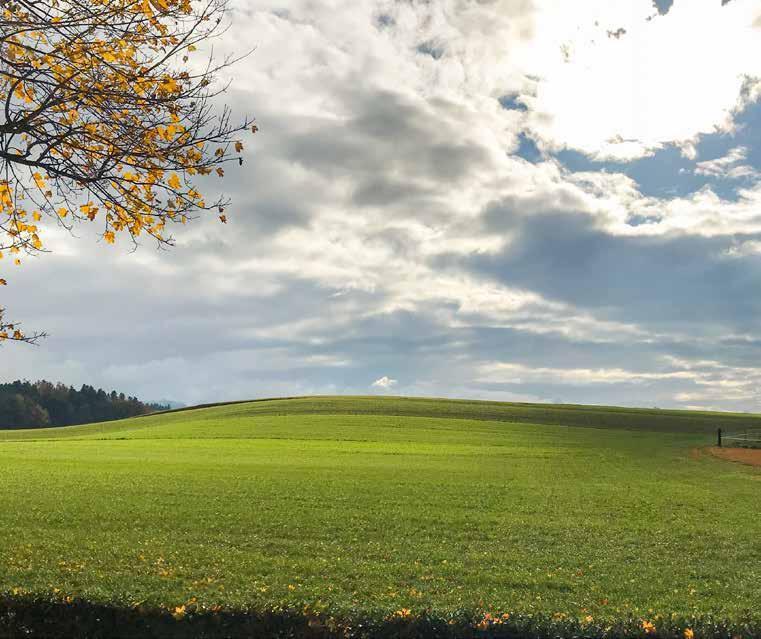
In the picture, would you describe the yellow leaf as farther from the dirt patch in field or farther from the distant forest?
the distant forest

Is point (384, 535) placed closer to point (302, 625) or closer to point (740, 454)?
point (302, 625)

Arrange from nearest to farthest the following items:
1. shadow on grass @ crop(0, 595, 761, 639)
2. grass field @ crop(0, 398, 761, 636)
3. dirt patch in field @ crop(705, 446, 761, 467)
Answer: shadow on grass @ crop(0, 595, 761, 639), grass field @ crop(0, 398, 761, 636), dirt patch in field @ crop(705, 446, 761, 467)

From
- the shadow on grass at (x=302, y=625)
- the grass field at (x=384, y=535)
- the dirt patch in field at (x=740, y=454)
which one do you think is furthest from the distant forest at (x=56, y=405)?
the shadow on grass at (x=302, y=625)

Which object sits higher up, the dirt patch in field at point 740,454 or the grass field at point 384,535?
the grass field at point 384,535

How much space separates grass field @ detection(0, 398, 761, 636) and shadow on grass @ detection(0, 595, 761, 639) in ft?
1.13

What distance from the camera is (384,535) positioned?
1695 centimetres

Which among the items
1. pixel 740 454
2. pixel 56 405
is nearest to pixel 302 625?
pixel 740 454

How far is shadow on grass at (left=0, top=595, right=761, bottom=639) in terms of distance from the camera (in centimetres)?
865

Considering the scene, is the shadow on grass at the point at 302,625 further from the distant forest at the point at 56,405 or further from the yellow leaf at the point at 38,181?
the distant forest at the point at 56,405

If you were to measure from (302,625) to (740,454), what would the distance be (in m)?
53.2

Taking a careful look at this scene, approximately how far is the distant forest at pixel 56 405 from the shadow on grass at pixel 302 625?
474 feet

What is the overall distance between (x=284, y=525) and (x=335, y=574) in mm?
5582

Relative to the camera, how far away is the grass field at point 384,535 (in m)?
11.6

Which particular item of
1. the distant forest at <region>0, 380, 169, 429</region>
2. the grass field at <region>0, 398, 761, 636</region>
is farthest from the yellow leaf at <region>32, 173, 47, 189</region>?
the distant forest at <region>0, 380, 169, 429</region>
